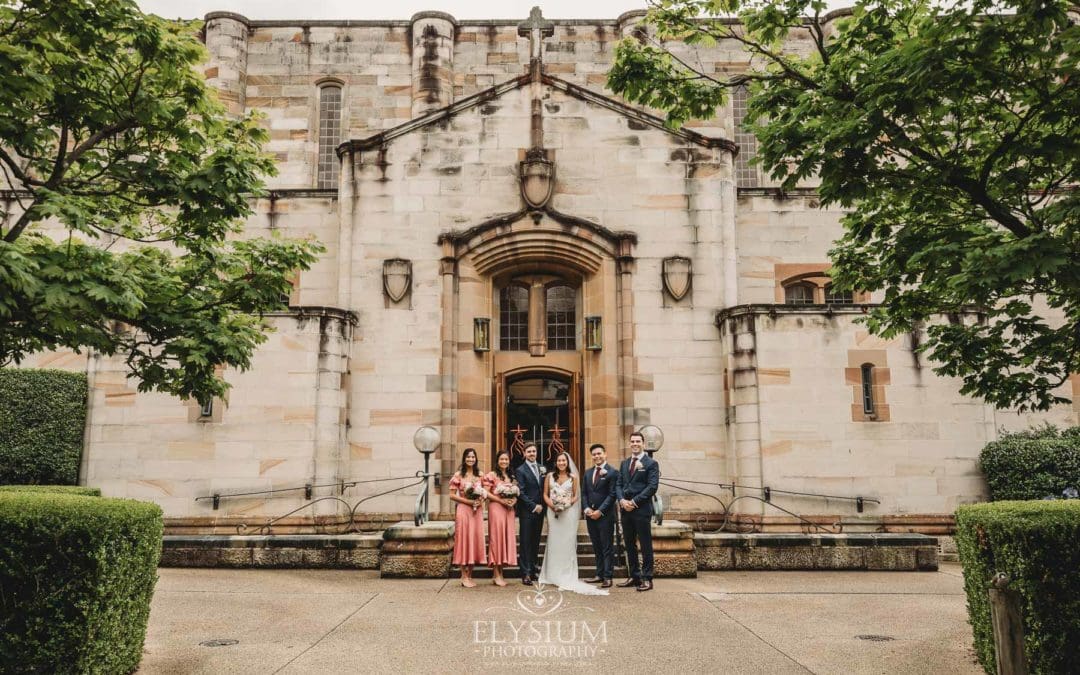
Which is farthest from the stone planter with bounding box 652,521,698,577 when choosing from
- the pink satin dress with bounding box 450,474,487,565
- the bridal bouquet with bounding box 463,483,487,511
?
the bridal bouquet with bounding box 463,483,487,511

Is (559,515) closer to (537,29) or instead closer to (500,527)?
(500,527)

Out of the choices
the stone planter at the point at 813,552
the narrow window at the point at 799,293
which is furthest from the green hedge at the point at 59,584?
the narrow window at the point at 799,293

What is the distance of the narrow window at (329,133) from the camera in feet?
79.3

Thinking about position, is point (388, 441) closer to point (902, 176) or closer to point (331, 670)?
point (331, 670)

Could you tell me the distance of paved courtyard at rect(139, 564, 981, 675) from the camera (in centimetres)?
721

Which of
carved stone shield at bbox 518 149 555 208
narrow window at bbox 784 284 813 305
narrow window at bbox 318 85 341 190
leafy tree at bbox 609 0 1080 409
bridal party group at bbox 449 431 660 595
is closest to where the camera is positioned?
leafy tree at bbox 609 0 1080 409

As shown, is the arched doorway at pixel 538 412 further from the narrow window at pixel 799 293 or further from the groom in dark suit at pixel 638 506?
the groom in dark suit at pixel 638 506

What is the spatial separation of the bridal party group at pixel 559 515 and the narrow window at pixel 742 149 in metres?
13.5

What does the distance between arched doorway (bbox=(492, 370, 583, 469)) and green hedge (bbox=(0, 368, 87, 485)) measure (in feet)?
27.2

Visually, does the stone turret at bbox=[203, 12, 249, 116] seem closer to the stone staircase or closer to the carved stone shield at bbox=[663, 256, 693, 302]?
the carved stone shield at bbox=[663, 256, 693, 302]

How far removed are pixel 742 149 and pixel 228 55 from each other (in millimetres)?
15438

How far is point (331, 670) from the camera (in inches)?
273

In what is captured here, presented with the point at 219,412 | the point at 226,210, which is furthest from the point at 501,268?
the point at 226,210

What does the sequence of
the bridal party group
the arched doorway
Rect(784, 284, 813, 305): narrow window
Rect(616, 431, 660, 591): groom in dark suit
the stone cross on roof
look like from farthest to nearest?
Rect(784, 284, 813, 305): narrow window
the stone cross on roof
the arched doorway
the bridal party group
Rect(616, 431, 660, 591): groom in dark suit
